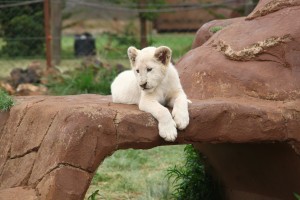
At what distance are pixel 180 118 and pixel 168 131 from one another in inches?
5.7

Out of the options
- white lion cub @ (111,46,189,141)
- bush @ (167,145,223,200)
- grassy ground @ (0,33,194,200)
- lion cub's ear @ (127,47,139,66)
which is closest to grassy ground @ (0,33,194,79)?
grassy ground @ (0,33,194,200)

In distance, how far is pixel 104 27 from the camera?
2241 cm

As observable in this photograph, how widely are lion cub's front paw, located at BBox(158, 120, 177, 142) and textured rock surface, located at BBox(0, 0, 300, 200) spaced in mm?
70

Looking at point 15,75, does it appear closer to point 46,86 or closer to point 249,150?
point 46,86

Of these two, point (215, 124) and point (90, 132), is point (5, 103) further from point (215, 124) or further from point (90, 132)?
point (215, 124)

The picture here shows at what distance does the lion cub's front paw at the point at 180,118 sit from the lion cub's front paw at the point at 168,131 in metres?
0.06

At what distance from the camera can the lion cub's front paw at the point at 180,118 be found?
4.70 meters

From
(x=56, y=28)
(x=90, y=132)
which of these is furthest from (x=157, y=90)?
(x=56, y=28)

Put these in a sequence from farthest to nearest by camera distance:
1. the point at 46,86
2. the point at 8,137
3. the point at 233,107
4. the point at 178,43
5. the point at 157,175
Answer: the point at 178,43 → the point at 46,86 → the point at 157,175 → the point at 8,137 → the point at 233,107

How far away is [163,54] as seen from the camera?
4.87 meters

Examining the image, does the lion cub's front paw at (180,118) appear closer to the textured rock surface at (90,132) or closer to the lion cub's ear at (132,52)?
the textured rock surface at (90,132)

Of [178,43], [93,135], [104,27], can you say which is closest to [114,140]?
[93,135]

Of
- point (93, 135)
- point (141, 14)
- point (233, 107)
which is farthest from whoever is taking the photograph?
point (141, 14)

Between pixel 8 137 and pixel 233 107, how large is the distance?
1.96m
